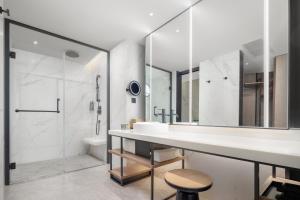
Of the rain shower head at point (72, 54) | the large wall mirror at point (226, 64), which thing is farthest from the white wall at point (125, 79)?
the rain shower head at point (72, 54)

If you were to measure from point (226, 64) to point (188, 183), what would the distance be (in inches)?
47.9

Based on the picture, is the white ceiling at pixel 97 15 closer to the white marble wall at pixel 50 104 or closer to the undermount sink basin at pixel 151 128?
the white marble wall at pixel 50 104

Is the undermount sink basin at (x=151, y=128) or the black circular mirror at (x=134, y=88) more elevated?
the black circular mirror at (x=134, y=88)

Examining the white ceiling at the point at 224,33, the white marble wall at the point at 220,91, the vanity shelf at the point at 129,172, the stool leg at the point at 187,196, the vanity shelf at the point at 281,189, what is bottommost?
the vanity shelf at the point at 129,172

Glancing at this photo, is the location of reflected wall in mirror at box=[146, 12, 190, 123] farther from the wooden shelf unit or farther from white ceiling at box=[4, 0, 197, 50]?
the wooden shelf unit

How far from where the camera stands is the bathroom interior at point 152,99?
1.23m

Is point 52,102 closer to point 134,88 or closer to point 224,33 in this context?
point 134,88

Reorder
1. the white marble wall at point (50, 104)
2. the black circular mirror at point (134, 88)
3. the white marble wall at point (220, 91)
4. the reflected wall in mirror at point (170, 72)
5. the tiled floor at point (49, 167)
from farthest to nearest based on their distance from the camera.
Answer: the white marble wall at point (50, 104), the black circular mirror at point (134, 88), the tiled floor at point (49, 167), the reflected wall in mirror at point (170, 72), the white marble wall at point (220, 91)

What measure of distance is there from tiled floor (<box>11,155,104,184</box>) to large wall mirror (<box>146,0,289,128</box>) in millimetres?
1808

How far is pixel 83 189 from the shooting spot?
2045 millimetres

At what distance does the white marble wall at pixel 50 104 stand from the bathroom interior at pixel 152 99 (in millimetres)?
22

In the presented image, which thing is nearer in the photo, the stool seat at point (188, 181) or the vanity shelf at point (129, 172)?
the stool seat at point (188, 181)

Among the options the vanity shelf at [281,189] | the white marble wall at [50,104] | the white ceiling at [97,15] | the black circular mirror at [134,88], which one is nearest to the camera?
the vanity shelf at [281,189]

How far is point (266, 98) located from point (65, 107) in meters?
3.65
